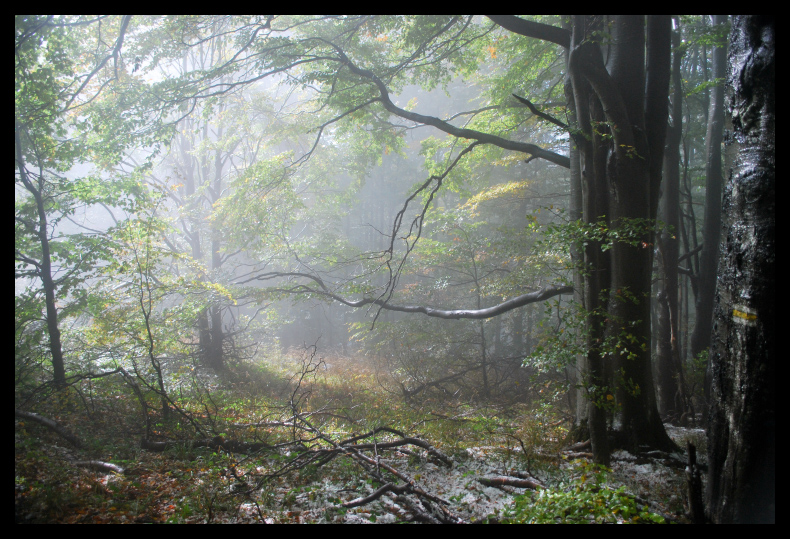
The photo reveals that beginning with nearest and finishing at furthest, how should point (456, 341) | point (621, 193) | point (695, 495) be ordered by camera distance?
point (695, 495) → point (621, 193) → point (456, 341)

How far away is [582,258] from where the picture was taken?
15.8 feet

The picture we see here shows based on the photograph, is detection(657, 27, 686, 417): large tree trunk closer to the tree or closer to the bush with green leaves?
the bush with green leaves

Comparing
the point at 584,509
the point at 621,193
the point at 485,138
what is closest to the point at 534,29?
the point at 485,138

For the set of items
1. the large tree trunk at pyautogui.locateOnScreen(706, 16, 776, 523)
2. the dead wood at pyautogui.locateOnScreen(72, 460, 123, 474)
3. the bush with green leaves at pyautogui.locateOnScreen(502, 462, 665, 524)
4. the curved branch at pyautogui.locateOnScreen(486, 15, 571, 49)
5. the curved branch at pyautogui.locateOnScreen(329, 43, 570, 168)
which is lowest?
the dead wood at pyautogui.locateOnScreen(72, 460, 123, 474)

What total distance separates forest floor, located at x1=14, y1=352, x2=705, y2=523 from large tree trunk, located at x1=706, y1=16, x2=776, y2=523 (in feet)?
2.64

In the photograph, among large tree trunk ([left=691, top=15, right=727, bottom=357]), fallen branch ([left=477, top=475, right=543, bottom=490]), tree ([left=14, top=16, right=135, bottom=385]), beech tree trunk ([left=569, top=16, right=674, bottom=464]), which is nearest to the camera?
fallen branch ([left=477, top=475, right=543, bottom=490])

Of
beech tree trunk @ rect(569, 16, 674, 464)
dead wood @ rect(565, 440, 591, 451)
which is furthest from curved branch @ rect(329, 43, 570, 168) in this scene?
dead wood @ rect(565, 440, 591, 451)

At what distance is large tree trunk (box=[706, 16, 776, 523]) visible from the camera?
228 cm

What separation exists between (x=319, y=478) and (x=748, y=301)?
442cm

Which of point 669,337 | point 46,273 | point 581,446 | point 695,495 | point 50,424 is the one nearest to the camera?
point 695,495

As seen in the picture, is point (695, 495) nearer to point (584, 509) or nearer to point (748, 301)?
point (584, 509)

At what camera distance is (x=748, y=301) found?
234 centimetres
